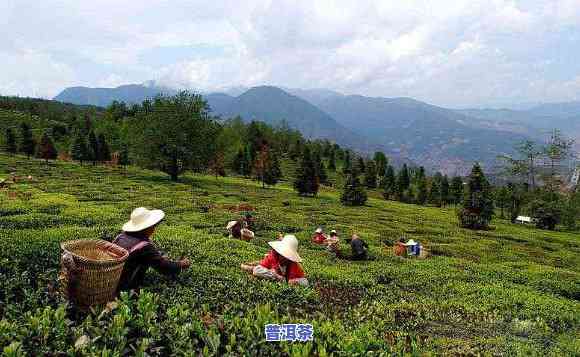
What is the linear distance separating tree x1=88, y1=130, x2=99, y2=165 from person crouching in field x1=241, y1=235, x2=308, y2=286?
6933 cm

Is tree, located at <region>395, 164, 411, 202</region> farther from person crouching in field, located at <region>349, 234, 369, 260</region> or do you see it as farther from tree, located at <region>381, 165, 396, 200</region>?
person crouching in field, located at <region>349, 234, 369, 260</region>

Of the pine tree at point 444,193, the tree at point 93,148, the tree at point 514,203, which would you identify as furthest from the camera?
the pine tree at point 444,193

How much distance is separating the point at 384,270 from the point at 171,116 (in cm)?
4689

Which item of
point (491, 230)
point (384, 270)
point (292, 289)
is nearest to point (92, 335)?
point (292, 289)

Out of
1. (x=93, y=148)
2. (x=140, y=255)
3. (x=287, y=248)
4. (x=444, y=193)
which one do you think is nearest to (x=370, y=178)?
(x=444, y=193)

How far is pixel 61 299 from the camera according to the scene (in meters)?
7.07

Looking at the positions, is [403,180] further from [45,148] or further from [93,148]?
[45,148]

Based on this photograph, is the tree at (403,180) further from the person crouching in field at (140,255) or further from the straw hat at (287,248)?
the person crouching in field at (140,255)

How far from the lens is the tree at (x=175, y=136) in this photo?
56500 millimetres

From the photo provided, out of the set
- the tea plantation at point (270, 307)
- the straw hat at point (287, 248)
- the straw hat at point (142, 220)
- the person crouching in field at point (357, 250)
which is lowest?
the person crouching in field at point (357, 250)

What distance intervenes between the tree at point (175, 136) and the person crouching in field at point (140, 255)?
48.7 m

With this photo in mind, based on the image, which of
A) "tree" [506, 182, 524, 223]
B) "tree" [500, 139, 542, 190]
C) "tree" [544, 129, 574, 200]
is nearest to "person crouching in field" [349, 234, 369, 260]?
"tree" [506, 182, 524, 223]

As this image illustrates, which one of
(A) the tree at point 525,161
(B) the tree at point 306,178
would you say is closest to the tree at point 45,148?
(B) the tree at point 306,178

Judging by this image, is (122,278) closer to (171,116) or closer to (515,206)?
(171,116)
